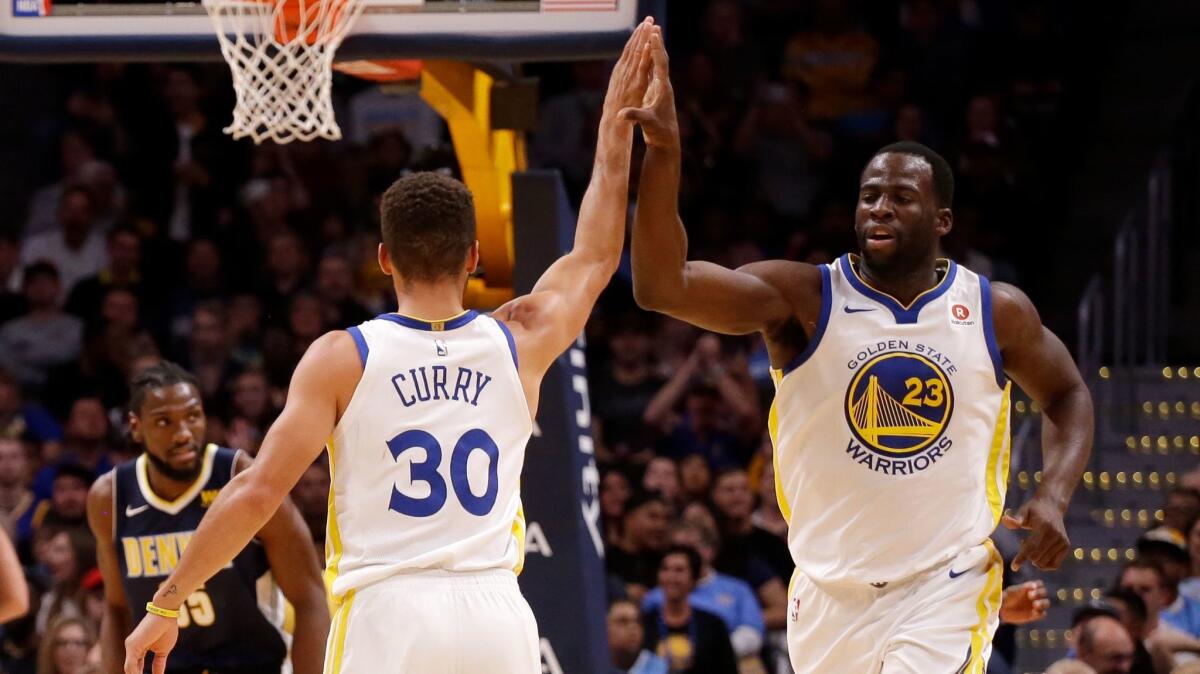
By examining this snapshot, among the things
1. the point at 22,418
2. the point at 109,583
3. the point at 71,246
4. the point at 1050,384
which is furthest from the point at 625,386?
the point at 1050,384

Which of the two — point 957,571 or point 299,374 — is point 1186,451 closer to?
point 957,571

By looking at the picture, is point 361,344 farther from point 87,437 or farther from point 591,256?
point 87,437

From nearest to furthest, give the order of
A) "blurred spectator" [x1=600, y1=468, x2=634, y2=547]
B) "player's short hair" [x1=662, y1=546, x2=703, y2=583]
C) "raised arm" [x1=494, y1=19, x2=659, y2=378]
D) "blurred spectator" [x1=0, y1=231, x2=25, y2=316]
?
"raised arm" [x1=494, y1=19, x2=659, y2=378], "player's short hair" [x1=662, y1=546, x2=703, y2=583], "blurred spectator" [x1=600, y1=468, x2=634, y2=547], "blurred spectator" [x1=0, y1=231, x2=25, y2=316]

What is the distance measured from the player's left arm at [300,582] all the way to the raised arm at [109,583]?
0.66 metres

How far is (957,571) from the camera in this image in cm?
522

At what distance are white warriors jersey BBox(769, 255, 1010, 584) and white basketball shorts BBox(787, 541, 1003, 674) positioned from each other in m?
0.06

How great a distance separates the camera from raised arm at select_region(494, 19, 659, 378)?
4.82 meters

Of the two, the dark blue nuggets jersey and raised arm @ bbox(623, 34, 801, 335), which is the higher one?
raised arm @ bbox(623, 34, 801, 335)

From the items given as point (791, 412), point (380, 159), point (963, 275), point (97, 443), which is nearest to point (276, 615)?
point (791, 412)

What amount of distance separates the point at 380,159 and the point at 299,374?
8.69 m

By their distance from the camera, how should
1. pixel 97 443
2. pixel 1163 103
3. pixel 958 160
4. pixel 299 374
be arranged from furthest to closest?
pixel 1163 103 → pixel 958 160 → pixel 97 443 → pixel 299 374

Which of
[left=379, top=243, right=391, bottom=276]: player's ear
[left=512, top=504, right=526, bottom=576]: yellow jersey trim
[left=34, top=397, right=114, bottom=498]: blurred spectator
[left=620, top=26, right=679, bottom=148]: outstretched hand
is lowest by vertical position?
[left=34, top=397, right=114, bottom=498]: blurred spectator

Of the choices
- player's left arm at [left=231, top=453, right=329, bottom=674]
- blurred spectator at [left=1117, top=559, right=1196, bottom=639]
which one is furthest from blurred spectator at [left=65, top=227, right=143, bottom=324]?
blurred spectator at [left=1117, top=559, right=1196, bottom=639]

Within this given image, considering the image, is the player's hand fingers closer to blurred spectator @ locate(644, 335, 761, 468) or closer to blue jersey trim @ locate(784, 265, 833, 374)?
blue jersey trim @ locate(784, 265, 833, 374)
